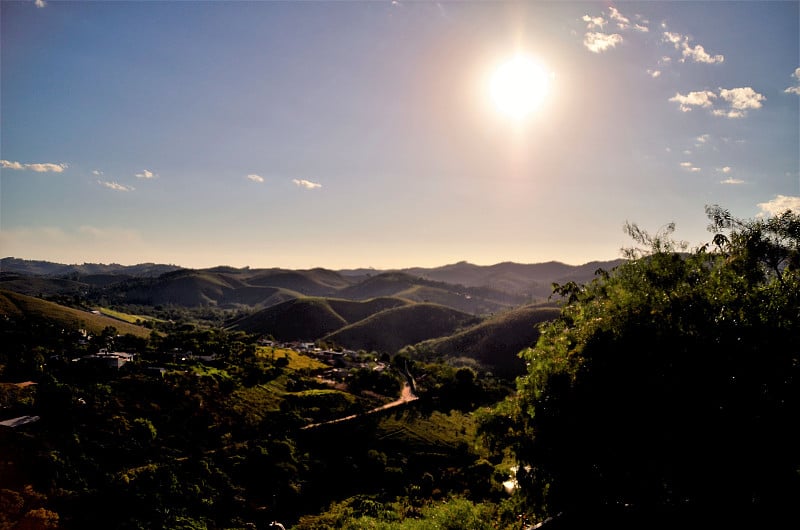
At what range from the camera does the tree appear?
849cm

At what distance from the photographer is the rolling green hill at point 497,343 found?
462 feet

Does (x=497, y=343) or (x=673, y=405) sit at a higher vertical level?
(x=673, y=405)

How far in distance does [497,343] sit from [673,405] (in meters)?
151

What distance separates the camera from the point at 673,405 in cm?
934

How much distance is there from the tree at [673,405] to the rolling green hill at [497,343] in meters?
124

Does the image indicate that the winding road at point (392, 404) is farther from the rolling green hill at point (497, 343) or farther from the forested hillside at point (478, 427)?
the rolling green hill at point (497, 343)

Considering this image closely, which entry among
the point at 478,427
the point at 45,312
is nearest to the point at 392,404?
the point at 478,427

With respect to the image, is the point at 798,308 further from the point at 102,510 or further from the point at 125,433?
the point at 125,433

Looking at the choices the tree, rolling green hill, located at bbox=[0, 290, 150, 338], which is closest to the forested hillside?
the tree

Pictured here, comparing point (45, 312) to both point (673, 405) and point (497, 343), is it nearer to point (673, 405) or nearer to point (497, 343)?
point (673, 405)

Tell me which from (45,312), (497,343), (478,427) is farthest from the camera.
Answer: (497,343)

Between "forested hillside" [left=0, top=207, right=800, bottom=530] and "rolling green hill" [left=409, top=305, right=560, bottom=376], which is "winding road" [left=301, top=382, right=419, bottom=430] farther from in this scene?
"rolling green hill" [left=409, top=305, right=560, bottom=376]

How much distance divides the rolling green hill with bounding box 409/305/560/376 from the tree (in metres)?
124

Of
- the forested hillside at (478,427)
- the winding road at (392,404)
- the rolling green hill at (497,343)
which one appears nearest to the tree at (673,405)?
the forested hillside at (478,427)
